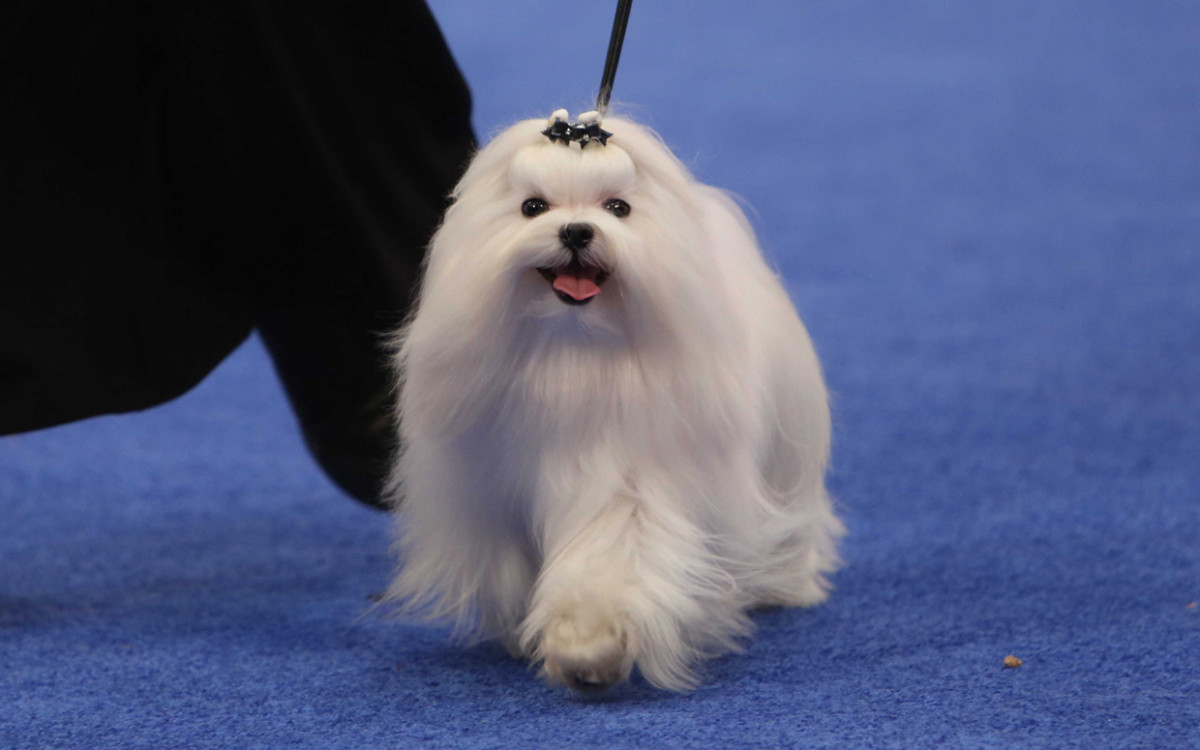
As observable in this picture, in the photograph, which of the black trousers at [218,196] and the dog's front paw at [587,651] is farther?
the black trousers at [218,196]

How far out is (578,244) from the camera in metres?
1.84

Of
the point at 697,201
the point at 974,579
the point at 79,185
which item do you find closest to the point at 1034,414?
the point at 974,579

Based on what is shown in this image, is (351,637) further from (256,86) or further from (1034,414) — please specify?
(1034,414)

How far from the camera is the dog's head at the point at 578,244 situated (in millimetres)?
1851

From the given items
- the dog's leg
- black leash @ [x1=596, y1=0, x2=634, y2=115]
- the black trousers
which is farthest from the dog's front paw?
the black trousers

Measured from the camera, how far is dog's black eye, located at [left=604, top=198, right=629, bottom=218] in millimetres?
1920

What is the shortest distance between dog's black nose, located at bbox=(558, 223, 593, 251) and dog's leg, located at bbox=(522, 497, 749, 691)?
386 millimetres

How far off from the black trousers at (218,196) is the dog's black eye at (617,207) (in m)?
0.89

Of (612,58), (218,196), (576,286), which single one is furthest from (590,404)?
(218,196)

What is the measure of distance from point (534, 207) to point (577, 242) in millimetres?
114

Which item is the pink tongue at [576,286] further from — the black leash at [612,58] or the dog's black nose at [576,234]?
the black leash at [612,58]

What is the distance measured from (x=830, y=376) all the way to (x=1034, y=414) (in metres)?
0.79

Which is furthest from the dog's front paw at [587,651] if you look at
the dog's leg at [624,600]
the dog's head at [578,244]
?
the dog's head at [578,244]

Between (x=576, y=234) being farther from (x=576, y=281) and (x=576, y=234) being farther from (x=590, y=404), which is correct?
(x=590, y=404)
